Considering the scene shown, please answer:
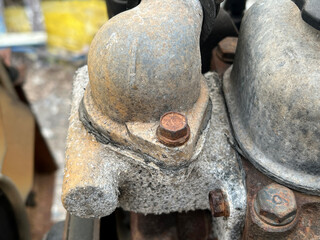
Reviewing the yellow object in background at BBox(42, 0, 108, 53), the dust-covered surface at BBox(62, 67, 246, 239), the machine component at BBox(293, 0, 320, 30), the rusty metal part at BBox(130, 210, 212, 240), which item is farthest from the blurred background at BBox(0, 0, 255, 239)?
the machine component at BBox(293, 0, 320, 30)

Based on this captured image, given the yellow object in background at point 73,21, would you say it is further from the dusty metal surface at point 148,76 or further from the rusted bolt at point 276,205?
the rusted bolt at point 276,205

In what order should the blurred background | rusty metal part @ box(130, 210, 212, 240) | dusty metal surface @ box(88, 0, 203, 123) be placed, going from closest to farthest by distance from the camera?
1. dusty metal surface @ box(88, 0, 203, 123)
2. rusty metal part @ box(130, 210, 212, 240)
3. the blurred background

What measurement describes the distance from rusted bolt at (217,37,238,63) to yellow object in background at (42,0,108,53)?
1.82 meters

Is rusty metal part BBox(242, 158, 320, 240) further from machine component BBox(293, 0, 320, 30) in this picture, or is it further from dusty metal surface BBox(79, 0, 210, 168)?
machine component BBox(293, 0, 320, 30)

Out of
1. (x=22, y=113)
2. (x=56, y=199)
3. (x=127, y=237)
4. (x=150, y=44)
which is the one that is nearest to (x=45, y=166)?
(x=56, y=199)

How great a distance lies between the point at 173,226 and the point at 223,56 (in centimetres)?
39

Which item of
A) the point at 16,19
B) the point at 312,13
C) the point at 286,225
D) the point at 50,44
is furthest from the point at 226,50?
the point at 16,19

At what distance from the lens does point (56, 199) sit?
1767 millimetres

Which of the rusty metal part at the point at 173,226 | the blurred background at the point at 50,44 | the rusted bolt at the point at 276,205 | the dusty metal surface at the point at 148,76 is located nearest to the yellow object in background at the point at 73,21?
the blurred background at the point at 50,44

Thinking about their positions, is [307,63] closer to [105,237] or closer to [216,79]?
[216,79]

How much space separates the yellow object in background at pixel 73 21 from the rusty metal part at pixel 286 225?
2.13m

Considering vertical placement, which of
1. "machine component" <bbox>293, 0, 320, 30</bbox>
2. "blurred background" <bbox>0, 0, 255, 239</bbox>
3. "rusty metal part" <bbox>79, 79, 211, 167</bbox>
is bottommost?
"blurred background" <bbox>0, 0, 255, 239</bbox>

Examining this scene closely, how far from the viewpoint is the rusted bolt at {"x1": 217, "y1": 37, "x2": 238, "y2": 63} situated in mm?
845

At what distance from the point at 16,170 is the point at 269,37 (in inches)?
45.5
